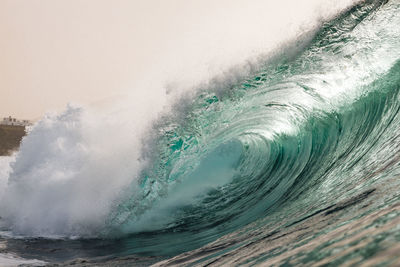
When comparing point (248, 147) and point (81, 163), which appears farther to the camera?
point (248, 147)

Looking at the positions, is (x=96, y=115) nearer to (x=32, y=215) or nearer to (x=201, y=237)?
(x=32, y=215)

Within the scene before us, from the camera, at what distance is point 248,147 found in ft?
31.0

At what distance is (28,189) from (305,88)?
739cm

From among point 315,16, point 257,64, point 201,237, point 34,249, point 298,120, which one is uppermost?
point 315,16

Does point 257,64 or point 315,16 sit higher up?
point 315,16

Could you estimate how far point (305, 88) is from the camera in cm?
818

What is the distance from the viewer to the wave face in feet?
22.1

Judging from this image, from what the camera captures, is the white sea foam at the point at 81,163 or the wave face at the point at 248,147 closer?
the wave face at the point at 248,147

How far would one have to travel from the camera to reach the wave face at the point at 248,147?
6.75m

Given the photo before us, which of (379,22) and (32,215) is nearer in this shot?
(379,22)

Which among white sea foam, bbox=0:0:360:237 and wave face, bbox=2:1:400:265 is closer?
wave face, bbox=2:1:400:265

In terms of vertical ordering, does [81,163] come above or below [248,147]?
above

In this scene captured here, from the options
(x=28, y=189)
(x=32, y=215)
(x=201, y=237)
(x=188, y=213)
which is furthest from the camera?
(x=28, y=189)

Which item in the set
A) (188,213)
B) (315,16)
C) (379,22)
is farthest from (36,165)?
(379,22)
